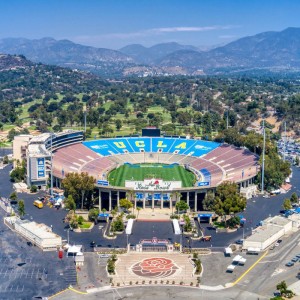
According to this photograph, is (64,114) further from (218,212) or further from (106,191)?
(218,212)

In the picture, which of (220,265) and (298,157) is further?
(298,157)

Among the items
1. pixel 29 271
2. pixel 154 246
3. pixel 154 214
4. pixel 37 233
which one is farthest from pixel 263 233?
pixel 29 271

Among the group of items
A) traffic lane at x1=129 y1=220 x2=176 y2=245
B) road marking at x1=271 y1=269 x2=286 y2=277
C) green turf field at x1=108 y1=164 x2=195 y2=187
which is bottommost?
traffic lane at x1=129 y1=220 x2=176 y2=245

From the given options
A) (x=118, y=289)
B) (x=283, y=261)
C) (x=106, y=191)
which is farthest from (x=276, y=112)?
(x=118, y=289)

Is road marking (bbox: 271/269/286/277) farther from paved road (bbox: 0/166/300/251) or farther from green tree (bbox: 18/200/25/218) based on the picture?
green tree (bbox: 18/200/25/218)

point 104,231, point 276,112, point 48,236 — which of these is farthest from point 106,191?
point 276,112

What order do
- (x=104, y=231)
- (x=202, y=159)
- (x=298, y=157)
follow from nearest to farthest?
(x=104, y=231)
(x=202, y=159)
(x=298, y=157)

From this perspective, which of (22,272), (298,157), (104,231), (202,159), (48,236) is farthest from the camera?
(298,157)

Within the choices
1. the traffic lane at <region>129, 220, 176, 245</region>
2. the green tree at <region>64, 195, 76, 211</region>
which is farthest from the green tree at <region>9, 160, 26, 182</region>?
the traffic lane at <region>129, 220, 176, 245</region>

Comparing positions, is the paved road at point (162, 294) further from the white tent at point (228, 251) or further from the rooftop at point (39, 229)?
the rooftop at point (39, 229)
